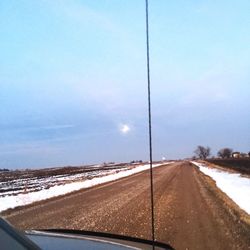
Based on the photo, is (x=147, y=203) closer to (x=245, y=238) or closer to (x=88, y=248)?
(x=245, y=238)

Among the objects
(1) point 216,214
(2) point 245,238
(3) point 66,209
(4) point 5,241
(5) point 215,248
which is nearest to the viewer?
(4) point 5,241

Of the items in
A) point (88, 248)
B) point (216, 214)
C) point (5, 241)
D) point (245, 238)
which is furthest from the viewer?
point (216, 214)

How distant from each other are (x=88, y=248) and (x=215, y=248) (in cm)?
762

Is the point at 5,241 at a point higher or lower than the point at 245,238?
higher

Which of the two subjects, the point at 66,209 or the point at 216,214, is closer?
the point at 216,214

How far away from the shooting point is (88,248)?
292cm

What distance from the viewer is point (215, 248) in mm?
10109

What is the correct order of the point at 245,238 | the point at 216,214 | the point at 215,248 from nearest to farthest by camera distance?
1. the point at 215,248
2. the point at 245,238
3. the point at 216,214

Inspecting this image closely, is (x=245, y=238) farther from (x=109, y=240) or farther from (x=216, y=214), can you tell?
(x=109, y=240)

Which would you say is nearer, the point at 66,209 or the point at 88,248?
the point at 88,248

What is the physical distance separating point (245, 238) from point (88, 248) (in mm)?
9057

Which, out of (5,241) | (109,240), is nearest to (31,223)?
(109,240)

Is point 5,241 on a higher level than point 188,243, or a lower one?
higher

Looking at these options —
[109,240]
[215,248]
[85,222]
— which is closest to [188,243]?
[215,248]
